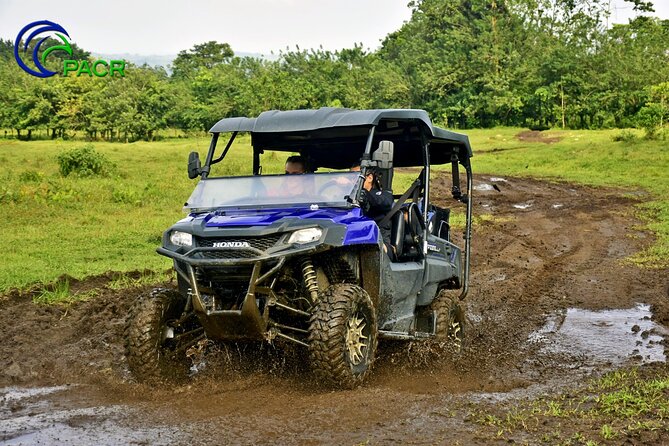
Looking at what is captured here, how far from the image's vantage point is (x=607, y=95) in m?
46.7

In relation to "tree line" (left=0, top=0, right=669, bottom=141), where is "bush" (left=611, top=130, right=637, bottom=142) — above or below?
below

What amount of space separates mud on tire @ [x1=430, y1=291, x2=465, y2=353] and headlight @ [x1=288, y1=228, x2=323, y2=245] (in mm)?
2187

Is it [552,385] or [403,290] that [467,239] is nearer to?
[403,290]

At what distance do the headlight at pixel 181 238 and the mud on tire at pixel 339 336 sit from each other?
1098 mm

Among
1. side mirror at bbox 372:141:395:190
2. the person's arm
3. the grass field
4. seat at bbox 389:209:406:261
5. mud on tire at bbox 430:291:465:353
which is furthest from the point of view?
the grass field

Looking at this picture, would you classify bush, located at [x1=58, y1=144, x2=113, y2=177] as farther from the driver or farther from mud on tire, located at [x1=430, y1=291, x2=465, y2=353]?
the driver

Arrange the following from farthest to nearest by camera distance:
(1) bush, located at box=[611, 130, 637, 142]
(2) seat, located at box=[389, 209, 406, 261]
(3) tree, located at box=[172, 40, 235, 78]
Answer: (3) tree, located at box=[172, 40, 235, 78], (1) bush, located at box=[611, 130, 637, 142], (2) seat, located at box=[389, 209, 406, 261]

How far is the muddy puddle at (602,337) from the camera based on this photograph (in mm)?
8260

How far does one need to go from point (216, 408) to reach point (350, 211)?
188 cm

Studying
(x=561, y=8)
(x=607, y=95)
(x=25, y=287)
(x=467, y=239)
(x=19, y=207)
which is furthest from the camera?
(x=561, y=8)

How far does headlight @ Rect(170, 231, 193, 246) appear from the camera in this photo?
6.58 meters

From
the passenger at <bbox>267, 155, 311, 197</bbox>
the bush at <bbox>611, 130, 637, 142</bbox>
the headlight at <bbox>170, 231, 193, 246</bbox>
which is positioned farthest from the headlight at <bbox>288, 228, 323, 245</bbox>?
the bush at <bbox>611, 130, 637, 142</bbox>

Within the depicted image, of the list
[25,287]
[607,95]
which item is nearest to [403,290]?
[25,287]

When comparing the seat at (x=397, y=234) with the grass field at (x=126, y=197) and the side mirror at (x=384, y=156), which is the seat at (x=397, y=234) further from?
the grass field at (x=126, y=197)
